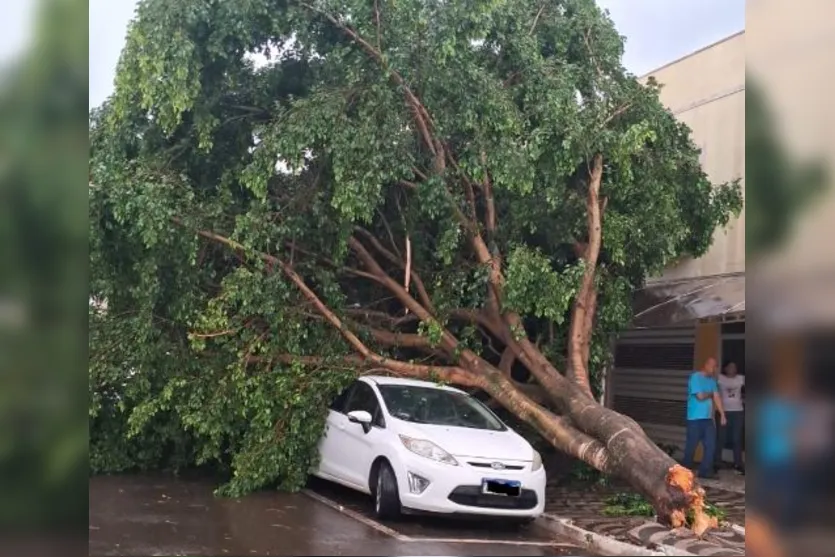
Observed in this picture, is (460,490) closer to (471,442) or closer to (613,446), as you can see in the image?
(471,442)

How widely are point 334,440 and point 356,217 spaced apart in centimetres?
240

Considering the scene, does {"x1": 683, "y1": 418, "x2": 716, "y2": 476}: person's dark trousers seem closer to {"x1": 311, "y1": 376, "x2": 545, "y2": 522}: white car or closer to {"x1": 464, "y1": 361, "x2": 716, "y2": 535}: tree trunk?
{"x1": 464, "y1": 361, "x2": 716, "y2": 535}: tree trunk

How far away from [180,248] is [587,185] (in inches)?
188

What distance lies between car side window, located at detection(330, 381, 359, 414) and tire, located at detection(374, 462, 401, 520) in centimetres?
129

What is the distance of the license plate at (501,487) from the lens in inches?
316

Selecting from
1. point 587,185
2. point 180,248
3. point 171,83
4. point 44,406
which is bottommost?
point 44,406

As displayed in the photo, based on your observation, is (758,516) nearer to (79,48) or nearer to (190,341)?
(79,48)

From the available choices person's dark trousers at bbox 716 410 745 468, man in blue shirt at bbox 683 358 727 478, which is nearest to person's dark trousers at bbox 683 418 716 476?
man in blue shirt at bbox 683 358 727 478

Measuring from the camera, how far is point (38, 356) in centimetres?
396

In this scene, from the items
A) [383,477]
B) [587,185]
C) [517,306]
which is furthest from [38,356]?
[587,185]

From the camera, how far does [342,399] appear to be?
966 centimetres

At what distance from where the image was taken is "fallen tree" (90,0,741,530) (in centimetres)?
937

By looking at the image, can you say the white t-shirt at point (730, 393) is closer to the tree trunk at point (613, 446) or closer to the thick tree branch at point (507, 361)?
the tree trunk at point (613, 446)

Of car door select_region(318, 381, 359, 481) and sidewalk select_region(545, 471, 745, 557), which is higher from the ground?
car door select_region(318, 381, 359, 481)
